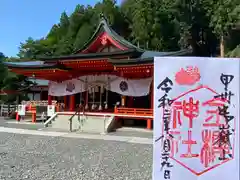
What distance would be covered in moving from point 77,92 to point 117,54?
160 inches

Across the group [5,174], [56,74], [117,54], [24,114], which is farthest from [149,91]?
[5,174]

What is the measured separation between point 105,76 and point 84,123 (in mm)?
3481

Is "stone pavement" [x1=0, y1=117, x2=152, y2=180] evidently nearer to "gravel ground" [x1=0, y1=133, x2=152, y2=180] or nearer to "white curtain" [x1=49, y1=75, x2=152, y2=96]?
"gravel ground" [x1=0, y1=133, x2=152, y2=180]

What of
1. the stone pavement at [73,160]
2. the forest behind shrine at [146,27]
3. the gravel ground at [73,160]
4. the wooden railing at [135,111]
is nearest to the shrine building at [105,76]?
the wooden railing at [135,111]

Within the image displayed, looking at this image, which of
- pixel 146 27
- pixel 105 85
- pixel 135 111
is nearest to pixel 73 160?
pixel 135 111

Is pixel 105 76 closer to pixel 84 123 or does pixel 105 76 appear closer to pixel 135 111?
pixel 135 111

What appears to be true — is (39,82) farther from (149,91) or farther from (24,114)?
(149,91)

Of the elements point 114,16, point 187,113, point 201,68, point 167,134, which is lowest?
point 167,134

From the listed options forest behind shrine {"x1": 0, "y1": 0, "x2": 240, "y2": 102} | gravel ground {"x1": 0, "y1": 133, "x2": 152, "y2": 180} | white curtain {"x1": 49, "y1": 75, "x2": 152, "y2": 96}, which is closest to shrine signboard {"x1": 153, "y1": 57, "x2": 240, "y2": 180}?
gravel ground {"x1": 0, "y1": 133, "x2": 152, "y2": 180}

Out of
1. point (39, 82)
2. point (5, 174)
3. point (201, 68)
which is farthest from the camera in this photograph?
point (39, 82)

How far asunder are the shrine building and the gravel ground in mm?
5835

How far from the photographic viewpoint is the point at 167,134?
9.07 feet

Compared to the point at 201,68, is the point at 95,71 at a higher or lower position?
higher

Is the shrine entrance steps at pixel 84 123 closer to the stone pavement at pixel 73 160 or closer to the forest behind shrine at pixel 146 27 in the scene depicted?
the stone pavement at pixel 73 160
